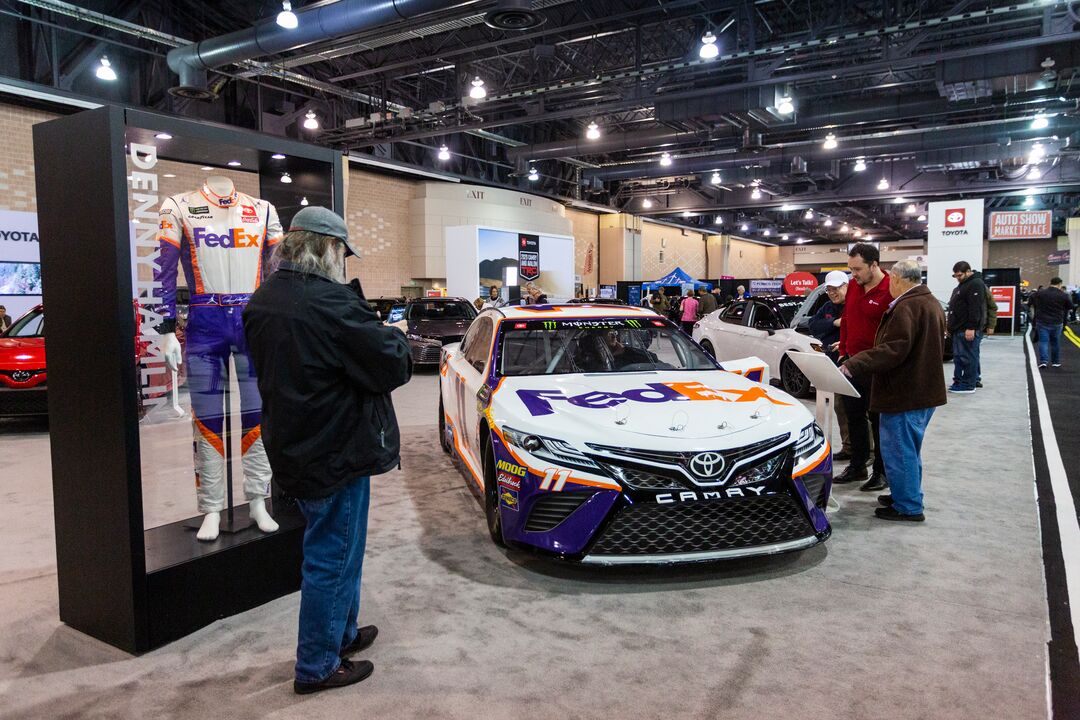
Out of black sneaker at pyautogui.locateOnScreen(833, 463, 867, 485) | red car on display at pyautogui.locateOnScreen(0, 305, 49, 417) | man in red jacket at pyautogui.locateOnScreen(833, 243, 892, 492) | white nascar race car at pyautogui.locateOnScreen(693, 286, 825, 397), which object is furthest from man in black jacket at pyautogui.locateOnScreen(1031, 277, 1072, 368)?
red car on display at pyautogui.locateOnScreen(0, 305, 49, 417)

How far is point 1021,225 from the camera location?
2625 cm

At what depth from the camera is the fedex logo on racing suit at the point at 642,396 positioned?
11.7 feet

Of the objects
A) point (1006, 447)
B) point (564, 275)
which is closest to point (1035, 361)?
point (1006, 447)

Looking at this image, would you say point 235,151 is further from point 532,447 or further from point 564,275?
point 564,275

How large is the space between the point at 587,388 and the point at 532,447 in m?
0.71

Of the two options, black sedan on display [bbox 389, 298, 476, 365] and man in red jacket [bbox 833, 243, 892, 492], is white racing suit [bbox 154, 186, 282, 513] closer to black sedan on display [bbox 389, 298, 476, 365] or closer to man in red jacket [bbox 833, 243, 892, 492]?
man in red jacket [bbox 833, 243, 892, 492]

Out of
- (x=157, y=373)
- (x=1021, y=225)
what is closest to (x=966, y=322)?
(x=157, y=373)

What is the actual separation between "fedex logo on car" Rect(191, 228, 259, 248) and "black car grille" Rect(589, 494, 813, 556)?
2069 mm

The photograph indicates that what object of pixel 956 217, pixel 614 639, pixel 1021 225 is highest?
pixel 1021 225

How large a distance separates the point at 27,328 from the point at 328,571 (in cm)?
752

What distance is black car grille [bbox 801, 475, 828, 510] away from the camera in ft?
11.0

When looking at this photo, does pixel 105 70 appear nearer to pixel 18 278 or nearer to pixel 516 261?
pixel 18 278

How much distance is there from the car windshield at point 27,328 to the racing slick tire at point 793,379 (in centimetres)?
840

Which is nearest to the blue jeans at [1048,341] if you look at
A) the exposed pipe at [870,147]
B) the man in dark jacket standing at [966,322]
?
the man in dark jacket standing at [966,322]
